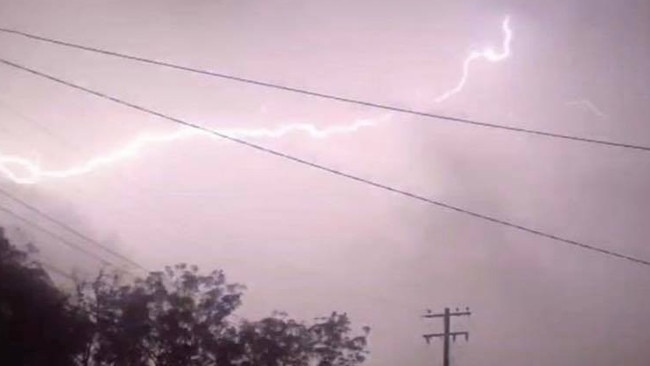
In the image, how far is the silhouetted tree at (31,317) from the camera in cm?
2877

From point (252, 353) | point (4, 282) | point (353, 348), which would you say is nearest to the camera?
point (4, 282)

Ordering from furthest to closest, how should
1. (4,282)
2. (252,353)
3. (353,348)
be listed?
1. (353,348)
2. (252,353)
3. (4,282)

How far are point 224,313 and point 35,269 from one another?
867cm

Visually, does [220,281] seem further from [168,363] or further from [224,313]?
[168,363]

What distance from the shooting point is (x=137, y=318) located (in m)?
33.9

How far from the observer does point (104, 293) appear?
34.5 metres

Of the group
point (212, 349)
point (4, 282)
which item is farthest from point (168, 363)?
point (4, 282)

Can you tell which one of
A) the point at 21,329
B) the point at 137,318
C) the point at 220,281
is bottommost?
the point at 21,329

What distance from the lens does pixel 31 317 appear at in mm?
29422

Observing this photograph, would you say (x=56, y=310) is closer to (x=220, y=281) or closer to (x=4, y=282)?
(x=4, y=282)

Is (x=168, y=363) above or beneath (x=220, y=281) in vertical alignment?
beneath

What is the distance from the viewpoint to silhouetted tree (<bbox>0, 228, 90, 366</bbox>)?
2877cm

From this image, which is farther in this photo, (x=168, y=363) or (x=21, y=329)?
(x=168, y=363)

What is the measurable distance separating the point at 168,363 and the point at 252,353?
155 inches
